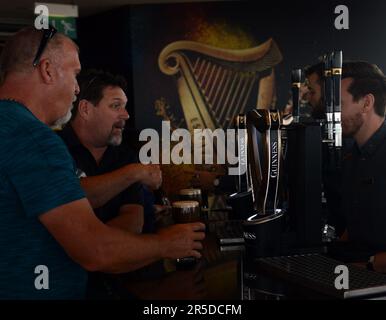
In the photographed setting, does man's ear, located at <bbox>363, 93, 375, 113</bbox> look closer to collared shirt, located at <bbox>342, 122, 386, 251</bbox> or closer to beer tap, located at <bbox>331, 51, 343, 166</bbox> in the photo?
collared shirt, located at <bbox>342, 122, 386, 251</bbox>

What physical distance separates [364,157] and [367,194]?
0.69 feet

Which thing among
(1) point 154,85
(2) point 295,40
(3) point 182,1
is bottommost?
(1) point 154,85

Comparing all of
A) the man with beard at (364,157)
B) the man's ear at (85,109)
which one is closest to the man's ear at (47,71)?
the man's ear at (85,109)

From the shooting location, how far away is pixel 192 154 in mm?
6711

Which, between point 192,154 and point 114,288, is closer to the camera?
point 114,288

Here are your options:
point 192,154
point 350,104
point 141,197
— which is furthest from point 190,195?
point 192,154

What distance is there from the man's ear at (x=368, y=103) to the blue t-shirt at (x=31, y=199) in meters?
1.71

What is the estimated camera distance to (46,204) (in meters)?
1.08

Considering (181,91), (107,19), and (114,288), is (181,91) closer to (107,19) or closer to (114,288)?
(107,19)

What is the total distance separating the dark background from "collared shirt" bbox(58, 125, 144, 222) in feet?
14.0

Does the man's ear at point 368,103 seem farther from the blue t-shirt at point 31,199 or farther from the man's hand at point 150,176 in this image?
the blue t-shirt at point 31,199

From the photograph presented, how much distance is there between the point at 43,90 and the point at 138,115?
5467mm

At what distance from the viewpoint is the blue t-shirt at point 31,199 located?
1.09 m
